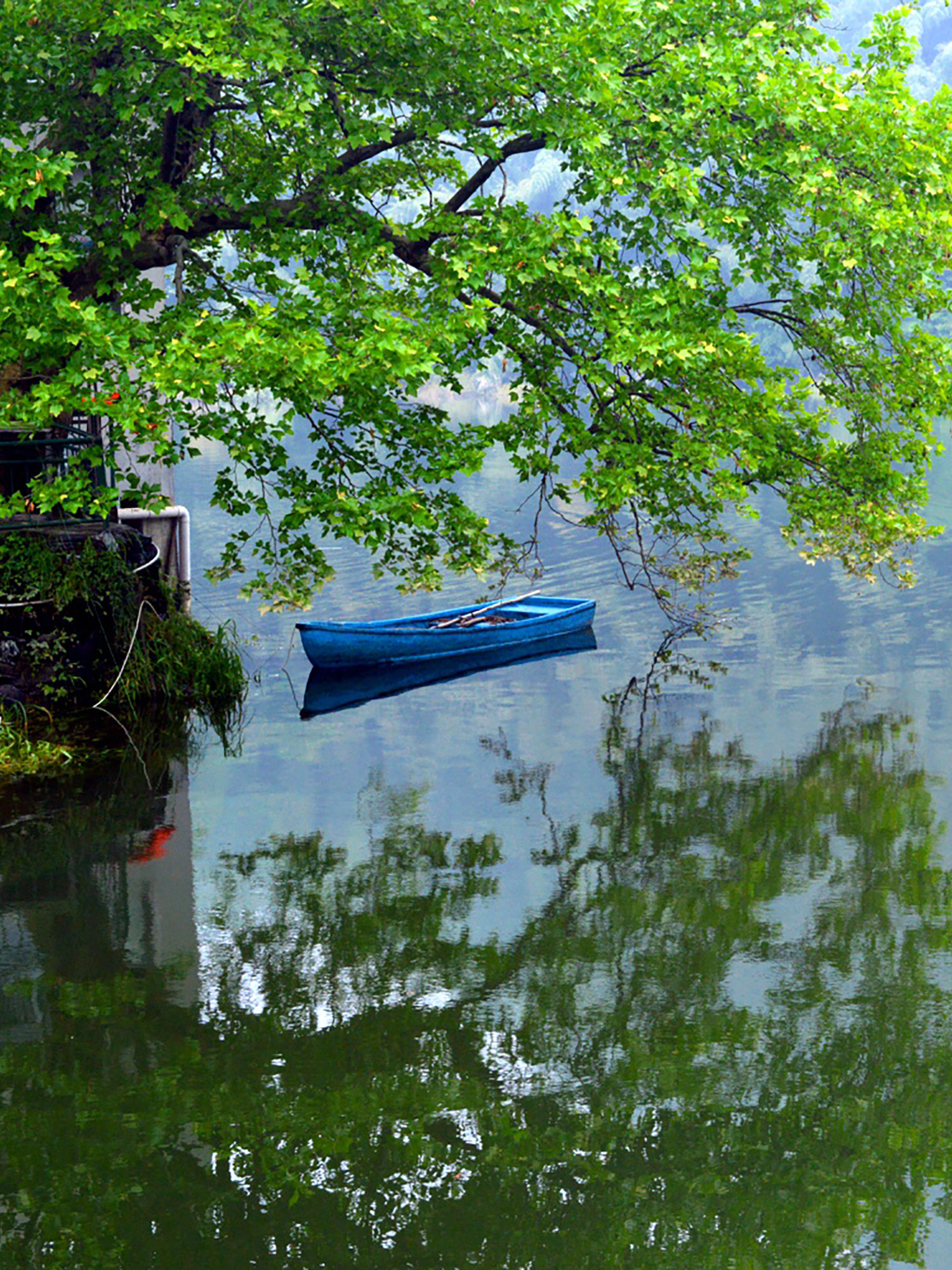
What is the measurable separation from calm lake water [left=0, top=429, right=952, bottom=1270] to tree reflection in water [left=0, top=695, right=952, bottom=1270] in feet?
0.08

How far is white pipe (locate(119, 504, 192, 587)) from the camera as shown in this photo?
1930 cm

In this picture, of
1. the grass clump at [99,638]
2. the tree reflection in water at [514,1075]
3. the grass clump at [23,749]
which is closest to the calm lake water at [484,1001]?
the tree reflection in water at [514,1075]

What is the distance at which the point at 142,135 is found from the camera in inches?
585

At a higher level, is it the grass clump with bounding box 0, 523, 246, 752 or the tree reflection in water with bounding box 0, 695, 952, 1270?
the grass clump with bounding box 0, 523, 246, 752

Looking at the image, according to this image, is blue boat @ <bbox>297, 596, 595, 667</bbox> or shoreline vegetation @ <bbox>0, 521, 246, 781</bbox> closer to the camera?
shoreline vegetation @ <bbox>0, 521, 246, 781</bbox>

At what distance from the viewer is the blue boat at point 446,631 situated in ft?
70.2

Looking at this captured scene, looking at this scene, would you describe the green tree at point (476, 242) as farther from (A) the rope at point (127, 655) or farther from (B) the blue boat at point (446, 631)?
(B) the blue boat at point (446, 631)

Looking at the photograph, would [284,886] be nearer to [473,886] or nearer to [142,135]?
[473,886]

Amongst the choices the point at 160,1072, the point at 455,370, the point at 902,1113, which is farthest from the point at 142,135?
the point at 902,1113

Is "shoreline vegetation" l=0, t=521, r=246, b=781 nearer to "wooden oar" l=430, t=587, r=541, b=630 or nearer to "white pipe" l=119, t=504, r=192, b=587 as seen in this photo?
"white pipe" l=119, t=504, r=192, b=587

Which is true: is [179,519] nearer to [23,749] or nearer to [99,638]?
[99,638]

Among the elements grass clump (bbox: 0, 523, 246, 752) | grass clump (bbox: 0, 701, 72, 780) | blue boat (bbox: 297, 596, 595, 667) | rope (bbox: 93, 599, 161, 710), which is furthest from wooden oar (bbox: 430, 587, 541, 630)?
grass clump (bbox: 0, 701, 72, 780)

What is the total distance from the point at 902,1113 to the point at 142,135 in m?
12.4

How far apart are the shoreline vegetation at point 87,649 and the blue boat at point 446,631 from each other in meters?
2.86
